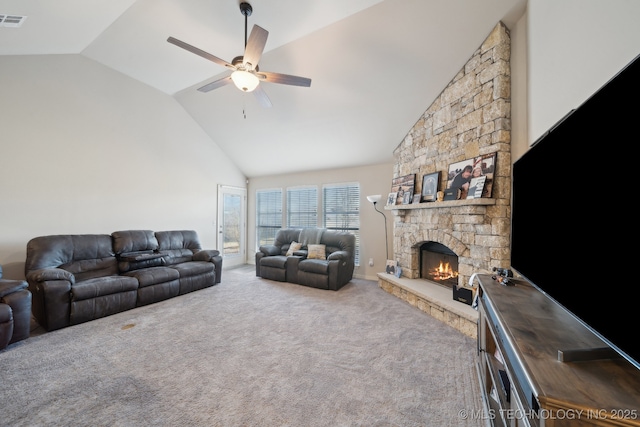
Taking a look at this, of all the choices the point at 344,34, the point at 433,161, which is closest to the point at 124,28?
the point at 344,34

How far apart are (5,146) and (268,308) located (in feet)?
13.4

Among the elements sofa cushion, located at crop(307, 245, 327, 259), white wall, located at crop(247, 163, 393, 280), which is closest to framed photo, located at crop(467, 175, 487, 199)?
white wall, located at crop(247, 163, 393, 280)

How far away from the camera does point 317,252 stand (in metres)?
4.94

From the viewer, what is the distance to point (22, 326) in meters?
2.43

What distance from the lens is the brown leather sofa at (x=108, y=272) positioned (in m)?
2.79

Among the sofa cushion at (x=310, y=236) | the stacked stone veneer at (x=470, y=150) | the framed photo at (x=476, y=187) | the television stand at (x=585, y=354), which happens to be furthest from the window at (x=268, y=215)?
the television stand at (x=585, y=354)

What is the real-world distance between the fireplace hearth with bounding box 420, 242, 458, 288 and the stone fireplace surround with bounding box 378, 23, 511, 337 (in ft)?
0.36

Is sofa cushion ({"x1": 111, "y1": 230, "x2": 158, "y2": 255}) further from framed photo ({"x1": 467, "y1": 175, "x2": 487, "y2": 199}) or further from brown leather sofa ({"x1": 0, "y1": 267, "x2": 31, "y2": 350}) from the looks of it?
A: framed photo ({"x1": 467, "y1": 175, "x2": 487, "y2": 199})

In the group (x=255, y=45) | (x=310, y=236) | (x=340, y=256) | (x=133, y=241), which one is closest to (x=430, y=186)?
(x=340, y=256)

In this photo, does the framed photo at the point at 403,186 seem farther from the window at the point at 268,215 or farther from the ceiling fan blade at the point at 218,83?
the window at the point at 268,215

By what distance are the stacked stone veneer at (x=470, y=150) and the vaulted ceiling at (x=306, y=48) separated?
244 millimetres

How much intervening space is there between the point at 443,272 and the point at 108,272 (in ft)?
16.9

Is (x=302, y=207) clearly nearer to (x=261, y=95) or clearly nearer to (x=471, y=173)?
(x=261, y=95)

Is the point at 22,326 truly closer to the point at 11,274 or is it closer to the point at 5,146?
the point at 11,274
